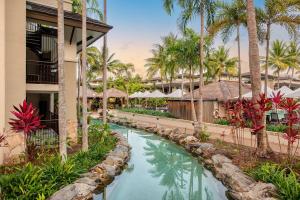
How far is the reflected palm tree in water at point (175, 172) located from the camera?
32.9 ft

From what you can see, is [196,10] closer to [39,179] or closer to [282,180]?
[282,180]

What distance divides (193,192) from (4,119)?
7442 mm

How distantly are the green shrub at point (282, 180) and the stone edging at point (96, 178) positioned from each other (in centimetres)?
518

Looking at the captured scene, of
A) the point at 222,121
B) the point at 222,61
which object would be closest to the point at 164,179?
the point at 222,121

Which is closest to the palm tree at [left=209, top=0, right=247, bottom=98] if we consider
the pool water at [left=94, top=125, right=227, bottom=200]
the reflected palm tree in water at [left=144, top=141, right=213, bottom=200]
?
the reflected palm tree in water at [left=144, top=141, right=213, bottom=200]

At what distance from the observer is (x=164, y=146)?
18.5 meters

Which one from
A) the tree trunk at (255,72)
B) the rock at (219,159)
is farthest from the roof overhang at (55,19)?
the rock at (219,159)

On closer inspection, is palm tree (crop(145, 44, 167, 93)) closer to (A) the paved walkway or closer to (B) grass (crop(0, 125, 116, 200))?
(A) the paved walkway

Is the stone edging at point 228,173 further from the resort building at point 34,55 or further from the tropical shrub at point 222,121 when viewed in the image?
the resort building at point 34,55

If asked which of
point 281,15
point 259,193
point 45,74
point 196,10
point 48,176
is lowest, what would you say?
point 259,193

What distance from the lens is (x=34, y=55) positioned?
1581 centimetres

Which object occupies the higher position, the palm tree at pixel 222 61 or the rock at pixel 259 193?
the palm tree at pixel 222 61

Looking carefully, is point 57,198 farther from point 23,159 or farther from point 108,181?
point 23,159

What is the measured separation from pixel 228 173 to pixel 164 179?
9.30 ft
